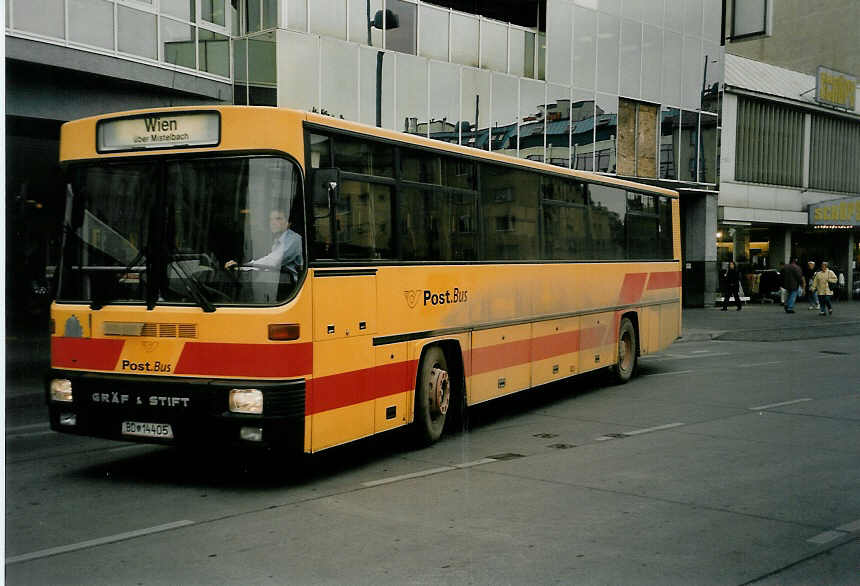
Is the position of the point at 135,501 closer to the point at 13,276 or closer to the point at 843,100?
the point at 13,276

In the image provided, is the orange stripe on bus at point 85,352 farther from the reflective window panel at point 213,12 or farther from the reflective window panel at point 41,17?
the reflective window panel at point 213,12

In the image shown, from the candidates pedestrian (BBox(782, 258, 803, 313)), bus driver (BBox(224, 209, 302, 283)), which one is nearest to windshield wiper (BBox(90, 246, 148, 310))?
bus driver (BBox(224, 209, 302, 283))

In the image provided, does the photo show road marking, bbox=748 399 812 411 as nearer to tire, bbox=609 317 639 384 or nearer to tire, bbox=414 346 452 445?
tire, bbox=609 317 639 384

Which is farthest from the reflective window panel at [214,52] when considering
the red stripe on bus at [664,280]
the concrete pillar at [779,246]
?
the concrete pillar at [779,246]

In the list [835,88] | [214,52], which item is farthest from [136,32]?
[835,88]

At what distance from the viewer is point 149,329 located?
7281 mm

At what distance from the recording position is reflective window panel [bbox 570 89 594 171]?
28297mm

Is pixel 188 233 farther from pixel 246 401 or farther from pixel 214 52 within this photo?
pixel 214 52

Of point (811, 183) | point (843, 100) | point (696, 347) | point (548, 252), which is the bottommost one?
point (696, 347)

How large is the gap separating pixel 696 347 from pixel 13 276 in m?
19.9

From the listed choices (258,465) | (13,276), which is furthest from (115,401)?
(13,276)

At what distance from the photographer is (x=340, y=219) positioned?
309 inches

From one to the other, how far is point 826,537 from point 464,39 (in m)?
20.2

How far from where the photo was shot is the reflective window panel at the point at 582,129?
28.3 m
